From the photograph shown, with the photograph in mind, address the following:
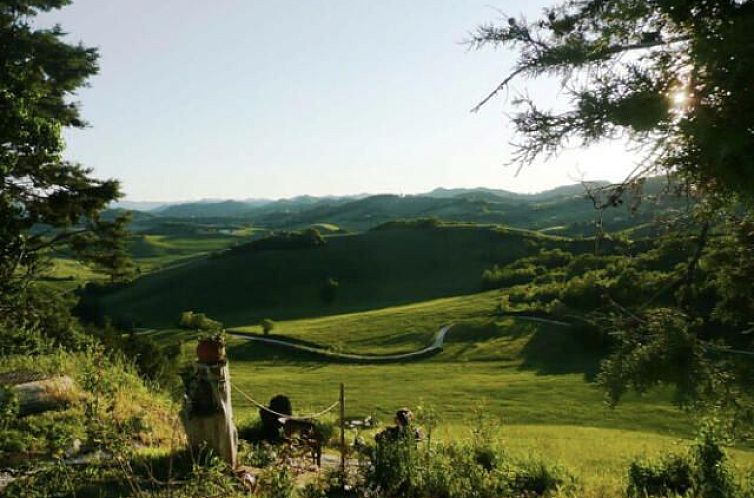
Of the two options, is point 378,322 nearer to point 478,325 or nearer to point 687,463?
point 478,325

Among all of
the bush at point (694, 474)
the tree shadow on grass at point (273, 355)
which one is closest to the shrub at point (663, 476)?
the bush at point (694, 474)

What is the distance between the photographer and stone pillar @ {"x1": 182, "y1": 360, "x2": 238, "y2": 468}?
8.36m

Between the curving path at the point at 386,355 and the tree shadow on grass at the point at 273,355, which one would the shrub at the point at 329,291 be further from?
the curving path at the point at 386,355

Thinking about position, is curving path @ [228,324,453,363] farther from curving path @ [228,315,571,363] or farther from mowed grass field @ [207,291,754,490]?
mowed grass field @ [207,291,754,490]

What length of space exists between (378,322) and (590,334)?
82.5 feet

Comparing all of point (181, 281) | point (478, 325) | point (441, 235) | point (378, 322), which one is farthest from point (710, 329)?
point (181, 281)

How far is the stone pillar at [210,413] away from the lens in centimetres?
836

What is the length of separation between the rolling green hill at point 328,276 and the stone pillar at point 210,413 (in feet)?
244

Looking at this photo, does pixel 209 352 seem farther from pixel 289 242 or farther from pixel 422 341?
pixel 289 242

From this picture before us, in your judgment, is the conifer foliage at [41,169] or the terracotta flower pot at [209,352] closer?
the terracotta flower pot at [209,352]

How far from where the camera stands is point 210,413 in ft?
27.6

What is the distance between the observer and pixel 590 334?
55531 mm

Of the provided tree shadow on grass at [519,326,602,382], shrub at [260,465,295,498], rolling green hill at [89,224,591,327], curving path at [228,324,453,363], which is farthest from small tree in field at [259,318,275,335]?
shrub at [260,465,295,498]

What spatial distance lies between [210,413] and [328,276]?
90.6 m
